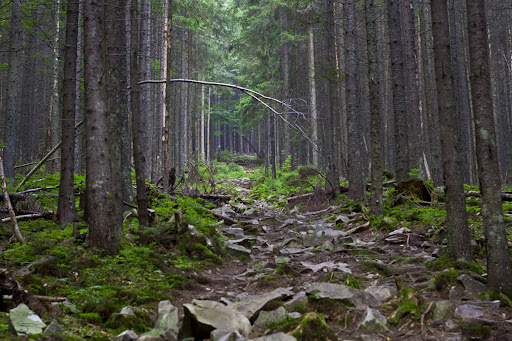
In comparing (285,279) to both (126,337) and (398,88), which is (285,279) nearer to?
(126,337)

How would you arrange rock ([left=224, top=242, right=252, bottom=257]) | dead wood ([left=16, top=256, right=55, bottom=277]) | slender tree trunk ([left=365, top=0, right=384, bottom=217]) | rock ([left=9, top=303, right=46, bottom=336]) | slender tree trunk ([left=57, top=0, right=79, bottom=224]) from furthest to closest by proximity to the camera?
slender tree trunk ([left=365, top=0, right=384, bottom=217])
rock ([left=224, top=242, right=252, bottom=257])
slender tree trunk ([left=57, top=0, right=79, bottom=224])
dead wood ([left=16, top=256, right=55, bottom=277])
rock ([left=9, top=303, right=46, bottom=336])

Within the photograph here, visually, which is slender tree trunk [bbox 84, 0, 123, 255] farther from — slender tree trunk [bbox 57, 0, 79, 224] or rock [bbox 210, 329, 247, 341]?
rock [bbox 210, 329, 247, 341]

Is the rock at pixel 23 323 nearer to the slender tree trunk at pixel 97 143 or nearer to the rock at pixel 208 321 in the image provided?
the rock at pixel 208 321

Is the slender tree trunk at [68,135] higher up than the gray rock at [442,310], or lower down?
higher up

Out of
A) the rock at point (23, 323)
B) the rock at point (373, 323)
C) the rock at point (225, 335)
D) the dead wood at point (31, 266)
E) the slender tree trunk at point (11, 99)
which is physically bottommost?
the rock at point (373, 323)

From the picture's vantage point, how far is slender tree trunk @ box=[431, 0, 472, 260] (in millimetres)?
5176

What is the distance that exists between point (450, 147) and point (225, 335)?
4.07 meters

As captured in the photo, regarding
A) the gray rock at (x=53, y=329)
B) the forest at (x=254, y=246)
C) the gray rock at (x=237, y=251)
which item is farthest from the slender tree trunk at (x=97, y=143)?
the gray rock at (x=53, y=329)

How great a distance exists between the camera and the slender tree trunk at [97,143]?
5672mm

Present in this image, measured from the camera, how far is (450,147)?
519cm

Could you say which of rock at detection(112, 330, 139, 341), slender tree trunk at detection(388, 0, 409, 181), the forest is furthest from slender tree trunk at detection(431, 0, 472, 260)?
slender tree trunk at detection(388, 0, 409, 181)

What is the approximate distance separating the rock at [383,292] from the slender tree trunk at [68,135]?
5.88 meters

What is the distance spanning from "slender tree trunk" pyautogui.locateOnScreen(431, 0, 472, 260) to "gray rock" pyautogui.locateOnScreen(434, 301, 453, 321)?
1.78 meters

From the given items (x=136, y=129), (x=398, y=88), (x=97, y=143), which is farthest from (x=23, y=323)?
(x=398, y=88)
